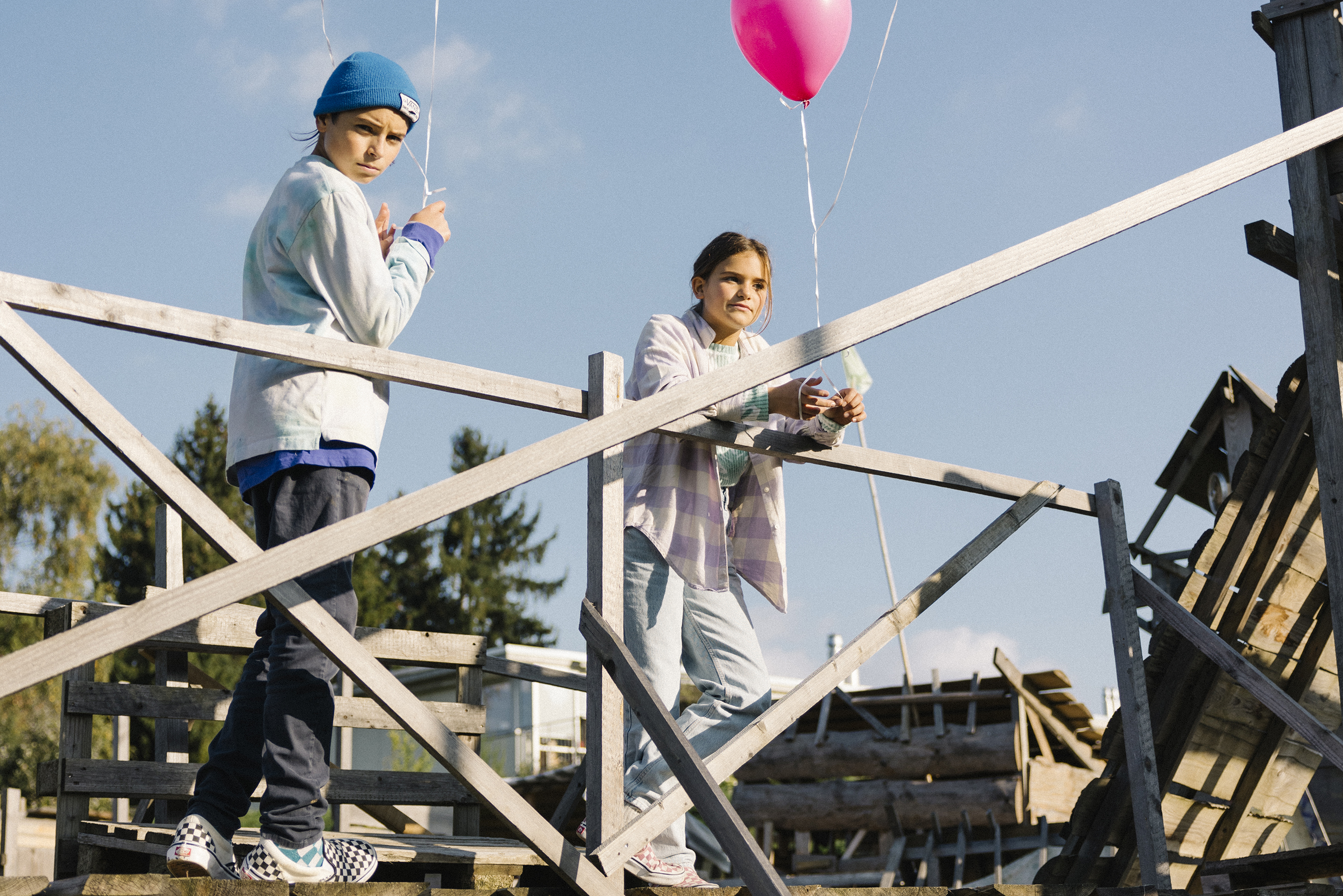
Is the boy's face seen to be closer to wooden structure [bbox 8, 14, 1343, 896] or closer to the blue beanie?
the blue beanie

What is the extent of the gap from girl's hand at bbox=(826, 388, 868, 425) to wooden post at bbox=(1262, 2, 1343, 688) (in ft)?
5.73

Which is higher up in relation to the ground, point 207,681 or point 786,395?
point 786,395

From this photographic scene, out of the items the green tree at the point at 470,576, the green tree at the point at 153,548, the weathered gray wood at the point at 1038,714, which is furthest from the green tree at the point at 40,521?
the weathered gray wood at the point at 1038,714

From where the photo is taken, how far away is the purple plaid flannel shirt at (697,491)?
11.2 feet

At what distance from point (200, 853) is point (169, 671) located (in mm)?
2094

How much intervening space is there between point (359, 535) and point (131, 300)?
575 millimetres

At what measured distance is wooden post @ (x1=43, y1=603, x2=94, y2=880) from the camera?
367cm

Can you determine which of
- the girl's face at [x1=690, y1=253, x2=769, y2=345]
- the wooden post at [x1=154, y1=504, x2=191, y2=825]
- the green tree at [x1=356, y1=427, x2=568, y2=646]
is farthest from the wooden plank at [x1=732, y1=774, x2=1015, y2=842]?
the green tree at [x1=356, y1=427, x2=568, y2=646]

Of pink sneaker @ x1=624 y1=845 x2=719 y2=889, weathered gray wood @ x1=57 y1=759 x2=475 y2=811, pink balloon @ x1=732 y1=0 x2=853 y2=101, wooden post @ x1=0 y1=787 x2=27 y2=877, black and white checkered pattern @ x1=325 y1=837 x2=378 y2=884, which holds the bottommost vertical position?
wooden post @ x1=0 y1=787 x2=27 y2=877

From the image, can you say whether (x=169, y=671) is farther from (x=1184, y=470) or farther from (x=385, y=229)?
(x=1184, y=470)

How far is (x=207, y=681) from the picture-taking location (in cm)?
631

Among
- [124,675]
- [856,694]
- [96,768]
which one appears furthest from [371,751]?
[96,768]

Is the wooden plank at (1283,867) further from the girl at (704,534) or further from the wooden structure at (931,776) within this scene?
the wooden structure at (931,776)

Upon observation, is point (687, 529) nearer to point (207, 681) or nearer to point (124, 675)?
point (207, 681)
